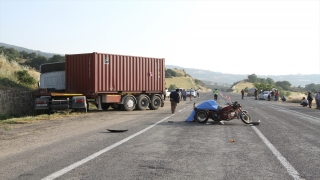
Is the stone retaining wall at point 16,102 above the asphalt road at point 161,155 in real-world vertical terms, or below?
above

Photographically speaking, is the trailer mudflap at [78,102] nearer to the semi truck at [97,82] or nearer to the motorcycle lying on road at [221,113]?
the semi truck at [97,82]

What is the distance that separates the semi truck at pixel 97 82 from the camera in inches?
774

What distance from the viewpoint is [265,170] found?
252 inches

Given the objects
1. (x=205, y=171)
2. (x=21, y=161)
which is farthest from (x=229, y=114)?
(x=21, y=161)

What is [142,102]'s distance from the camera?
77.9 feet

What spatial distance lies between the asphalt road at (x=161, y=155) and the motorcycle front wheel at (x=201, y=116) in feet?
8.38

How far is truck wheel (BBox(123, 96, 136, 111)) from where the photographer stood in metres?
22.5

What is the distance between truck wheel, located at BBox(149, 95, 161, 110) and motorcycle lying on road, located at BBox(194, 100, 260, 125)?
9.93 meters

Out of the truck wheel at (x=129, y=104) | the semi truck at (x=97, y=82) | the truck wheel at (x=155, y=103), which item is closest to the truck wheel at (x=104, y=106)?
the semi truck at (x=97, y=82)

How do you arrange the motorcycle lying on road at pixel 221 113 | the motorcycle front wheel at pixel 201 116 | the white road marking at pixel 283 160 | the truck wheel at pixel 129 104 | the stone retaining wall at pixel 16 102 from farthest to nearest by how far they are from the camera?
the truck wheel at pixel 129 104, the stone retaining wall at pixel 16 102, the motorcycle front wheel at pixel 201 116, the motorcycle lying on road at pixel 221 113, the white road marking at pixel 283 160

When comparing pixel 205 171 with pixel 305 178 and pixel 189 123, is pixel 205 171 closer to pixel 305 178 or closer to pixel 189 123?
pixel 305 178

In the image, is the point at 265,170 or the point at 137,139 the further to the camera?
the point at 137,139

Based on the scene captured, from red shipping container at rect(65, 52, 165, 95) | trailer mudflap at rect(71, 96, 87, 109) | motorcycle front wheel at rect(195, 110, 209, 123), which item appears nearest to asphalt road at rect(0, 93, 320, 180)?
motorcycle front wheel at rect(195, 110, 209, 123)

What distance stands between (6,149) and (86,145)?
2.00m
